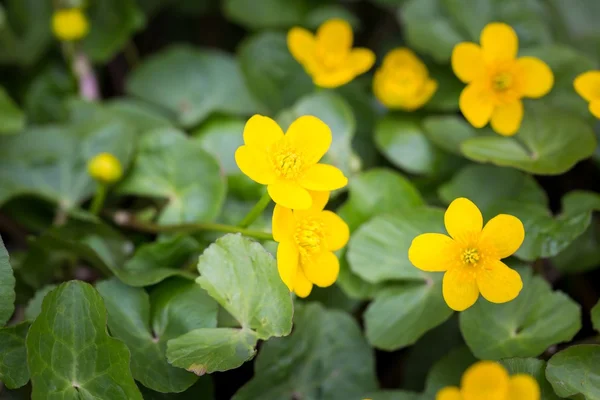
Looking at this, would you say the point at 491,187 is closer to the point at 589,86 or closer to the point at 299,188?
the point at 589,86

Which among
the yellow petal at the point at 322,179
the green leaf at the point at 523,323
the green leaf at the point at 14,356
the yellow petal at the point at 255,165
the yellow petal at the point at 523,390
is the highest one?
the yellow petal at the point at 255,165

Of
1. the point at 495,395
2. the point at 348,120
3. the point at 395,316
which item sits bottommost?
the point at 395,316

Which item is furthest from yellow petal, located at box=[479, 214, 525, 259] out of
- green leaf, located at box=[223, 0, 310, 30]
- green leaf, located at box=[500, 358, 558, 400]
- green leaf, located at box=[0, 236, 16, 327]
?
green leaf, located at box=[223, 0, 310, 30]

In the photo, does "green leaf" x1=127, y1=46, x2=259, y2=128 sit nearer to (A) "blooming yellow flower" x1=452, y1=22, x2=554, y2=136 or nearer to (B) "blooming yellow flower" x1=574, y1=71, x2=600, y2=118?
(A) "blooming yellow flower" x1=452, y1=22, x2=554, y2=136

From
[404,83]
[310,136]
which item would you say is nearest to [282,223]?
[310,136]

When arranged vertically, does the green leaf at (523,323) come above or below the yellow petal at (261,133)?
below

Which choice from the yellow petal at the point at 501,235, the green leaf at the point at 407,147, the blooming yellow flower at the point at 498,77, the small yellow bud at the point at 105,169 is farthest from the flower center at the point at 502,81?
the small yellow bud at the point at 105,169

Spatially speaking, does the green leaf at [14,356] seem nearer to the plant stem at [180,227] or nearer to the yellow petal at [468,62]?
the plant stem at [180,227]

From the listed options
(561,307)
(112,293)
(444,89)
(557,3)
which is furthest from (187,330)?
(557,3)

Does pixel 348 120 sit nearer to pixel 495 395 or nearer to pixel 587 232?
pixel 587 232
